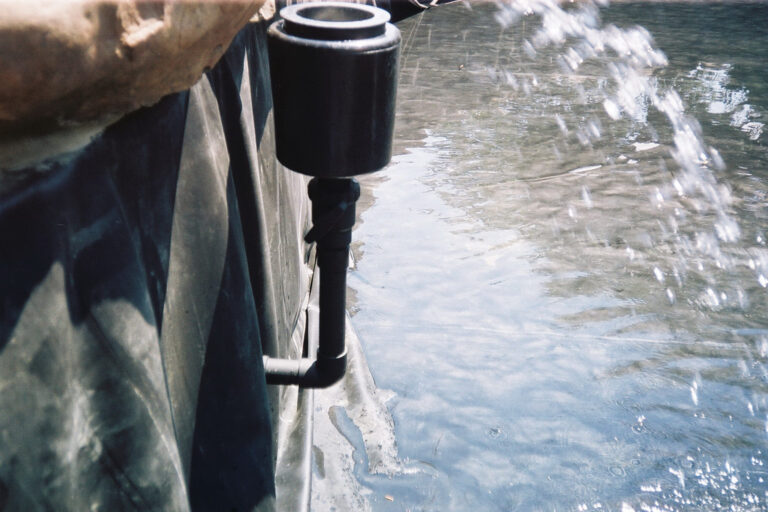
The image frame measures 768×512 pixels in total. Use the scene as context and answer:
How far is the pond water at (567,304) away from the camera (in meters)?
2.38

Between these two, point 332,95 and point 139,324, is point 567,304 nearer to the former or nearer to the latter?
point 332,95

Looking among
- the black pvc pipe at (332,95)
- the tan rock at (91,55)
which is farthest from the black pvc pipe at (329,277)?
the tan rock at (91,55)

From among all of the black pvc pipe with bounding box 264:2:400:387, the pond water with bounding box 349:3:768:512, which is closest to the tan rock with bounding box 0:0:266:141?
the black pvc pipe with bounding box 264:2:400:387

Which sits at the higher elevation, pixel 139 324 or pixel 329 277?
pixel 139 324

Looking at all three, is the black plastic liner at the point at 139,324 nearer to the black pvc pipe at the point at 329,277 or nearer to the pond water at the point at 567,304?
the black pvc pipe at the point at 329,277

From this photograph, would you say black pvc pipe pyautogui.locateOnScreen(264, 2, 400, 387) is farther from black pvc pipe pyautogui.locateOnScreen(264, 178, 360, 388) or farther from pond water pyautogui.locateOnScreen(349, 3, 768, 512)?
pond water pyautogui.locateOnScreen(349, 3, 768, 512)

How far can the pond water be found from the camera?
2.38 metres

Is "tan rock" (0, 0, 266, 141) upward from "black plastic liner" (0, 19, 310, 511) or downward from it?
upward

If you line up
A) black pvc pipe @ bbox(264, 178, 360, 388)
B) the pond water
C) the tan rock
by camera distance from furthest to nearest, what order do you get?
the pond water → black pvc pipe @ bbox(264, 178, 360, 388) → the tan rock

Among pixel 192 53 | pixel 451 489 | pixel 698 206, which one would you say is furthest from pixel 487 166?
pixel 192 53

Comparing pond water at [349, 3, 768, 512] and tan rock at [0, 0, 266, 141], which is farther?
pond water at [349, 3, 768, 512]

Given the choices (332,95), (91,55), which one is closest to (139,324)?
(91,55)

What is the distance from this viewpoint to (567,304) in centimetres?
330

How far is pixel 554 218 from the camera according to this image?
4.11 m
